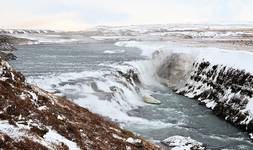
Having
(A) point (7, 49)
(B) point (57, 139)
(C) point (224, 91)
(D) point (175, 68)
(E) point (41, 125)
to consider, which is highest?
(E) point (41, 125)

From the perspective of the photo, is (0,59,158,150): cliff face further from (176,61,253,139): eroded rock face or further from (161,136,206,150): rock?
(176,61,253,139): eroded rock face

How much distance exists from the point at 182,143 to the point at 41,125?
49.6 ft

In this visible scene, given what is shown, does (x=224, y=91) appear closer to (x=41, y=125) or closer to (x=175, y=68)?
(x=175, y=68)

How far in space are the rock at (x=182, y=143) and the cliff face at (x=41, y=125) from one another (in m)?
8.10

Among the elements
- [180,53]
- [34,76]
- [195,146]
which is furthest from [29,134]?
[180,53]

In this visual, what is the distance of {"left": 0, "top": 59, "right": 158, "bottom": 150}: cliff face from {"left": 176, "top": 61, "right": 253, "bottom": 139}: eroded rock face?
1774 cm

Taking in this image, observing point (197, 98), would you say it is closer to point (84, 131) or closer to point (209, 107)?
point (209, 107)

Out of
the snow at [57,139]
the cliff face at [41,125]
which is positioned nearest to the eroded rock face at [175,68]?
the cliff face at [41,125]

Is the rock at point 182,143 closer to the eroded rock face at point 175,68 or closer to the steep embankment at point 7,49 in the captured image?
the eroded rock face at point 175,68

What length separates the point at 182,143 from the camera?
91.8 feet

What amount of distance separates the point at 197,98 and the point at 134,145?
95.1ft

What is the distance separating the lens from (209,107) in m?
41.7

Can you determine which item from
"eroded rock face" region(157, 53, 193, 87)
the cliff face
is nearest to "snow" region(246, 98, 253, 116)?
the cliff face

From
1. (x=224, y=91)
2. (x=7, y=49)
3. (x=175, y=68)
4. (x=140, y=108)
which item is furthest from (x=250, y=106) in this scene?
(x=7, y=49)
